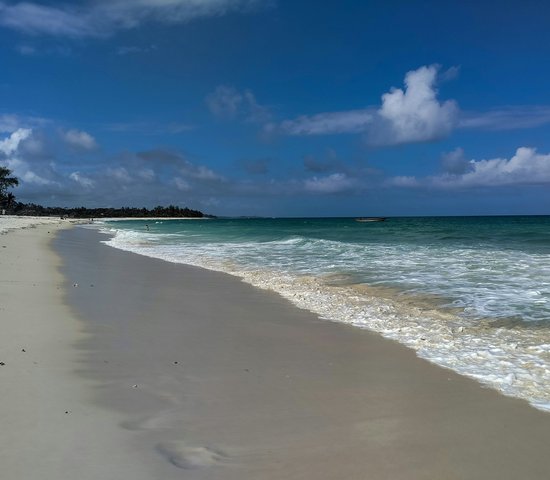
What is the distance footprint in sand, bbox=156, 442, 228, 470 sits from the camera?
367 centimetres

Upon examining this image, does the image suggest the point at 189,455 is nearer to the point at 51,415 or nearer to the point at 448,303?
the point at 51,415

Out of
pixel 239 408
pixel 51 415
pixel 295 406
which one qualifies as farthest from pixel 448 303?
pixel 51 415

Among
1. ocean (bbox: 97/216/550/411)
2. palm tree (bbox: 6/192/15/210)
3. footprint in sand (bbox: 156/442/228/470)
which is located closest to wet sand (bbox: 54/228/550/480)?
footprint in sand (bbox: 156/442/228/470)

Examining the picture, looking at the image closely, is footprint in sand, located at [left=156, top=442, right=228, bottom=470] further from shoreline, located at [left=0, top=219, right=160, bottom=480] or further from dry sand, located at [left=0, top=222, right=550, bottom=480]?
shoreline, located at [left=0, top=219, right=160, bottom=480]

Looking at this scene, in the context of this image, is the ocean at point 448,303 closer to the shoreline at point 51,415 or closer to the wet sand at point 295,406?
the wet sand at point 295,406

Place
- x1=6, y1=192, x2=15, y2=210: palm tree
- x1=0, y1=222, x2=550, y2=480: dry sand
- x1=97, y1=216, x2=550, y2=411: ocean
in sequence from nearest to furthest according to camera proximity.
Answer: x1=0, y1=222, x2=550, y2=480: dry sand, x1=97, y1=216, x2=550, y2=411: ocean, x1=6, y1=192, x2=15, y2=210: palm tree

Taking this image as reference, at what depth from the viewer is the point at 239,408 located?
4809mm

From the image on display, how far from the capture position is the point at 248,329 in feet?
28.0

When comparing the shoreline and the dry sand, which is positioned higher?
the shoreline

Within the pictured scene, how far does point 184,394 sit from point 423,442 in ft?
8.13

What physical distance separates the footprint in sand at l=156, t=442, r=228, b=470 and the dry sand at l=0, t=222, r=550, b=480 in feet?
0.05

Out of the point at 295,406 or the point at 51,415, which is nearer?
the point at 51,415

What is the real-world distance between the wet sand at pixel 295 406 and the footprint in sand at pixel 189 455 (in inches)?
0.6

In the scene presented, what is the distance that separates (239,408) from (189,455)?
3.48ft
